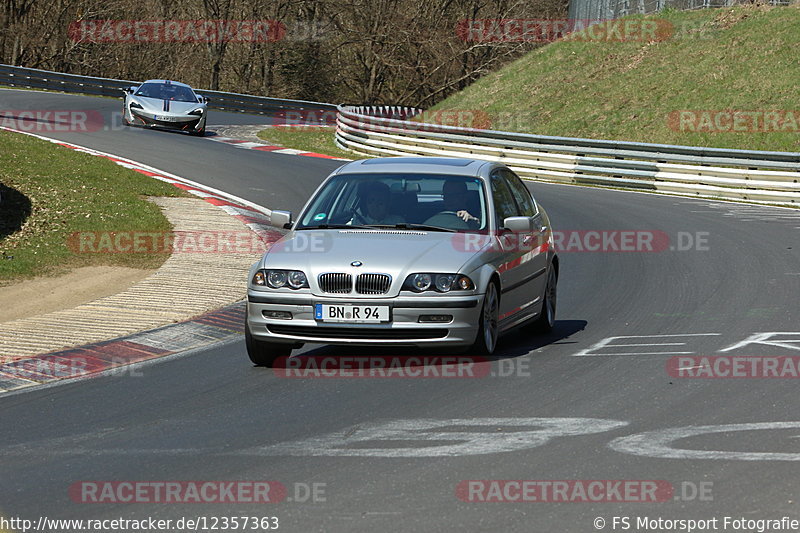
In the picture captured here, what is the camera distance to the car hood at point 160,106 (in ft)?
104

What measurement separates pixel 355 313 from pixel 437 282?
0.64 metres

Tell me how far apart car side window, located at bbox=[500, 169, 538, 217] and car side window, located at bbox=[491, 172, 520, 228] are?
152mm

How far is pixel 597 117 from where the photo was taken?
38.8 meters

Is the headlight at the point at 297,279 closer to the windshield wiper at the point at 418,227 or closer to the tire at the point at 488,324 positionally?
the windshield wiper at the point at 418,227

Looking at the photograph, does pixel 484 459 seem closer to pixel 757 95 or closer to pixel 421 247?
pixel 421 247

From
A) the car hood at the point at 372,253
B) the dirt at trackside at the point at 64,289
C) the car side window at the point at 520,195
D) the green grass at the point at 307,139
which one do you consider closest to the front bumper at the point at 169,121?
the green grass at the point at 307,139

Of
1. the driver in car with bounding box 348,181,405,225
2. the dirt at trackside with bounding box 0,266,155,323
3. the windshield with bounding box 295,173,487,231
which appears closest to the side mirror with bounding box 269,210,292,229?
the windshield with bounding box 295,173,487,231

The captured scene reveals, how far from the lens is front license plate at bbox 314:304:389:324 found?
8828mm

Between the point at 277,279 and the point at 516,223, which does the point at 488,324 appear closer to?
the point at 516,223

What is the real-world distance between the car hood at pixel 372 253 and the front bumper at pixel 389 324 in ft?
0.49

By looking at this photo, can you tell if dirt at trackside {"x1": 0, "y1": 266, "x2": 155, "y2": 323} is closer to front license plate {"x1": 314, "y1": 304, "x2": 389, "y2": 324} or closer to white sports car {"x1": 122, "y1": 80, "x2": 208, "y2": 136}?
front license plate {"x1": 314, "y1": 304, "x2": 389, "y2": 324}

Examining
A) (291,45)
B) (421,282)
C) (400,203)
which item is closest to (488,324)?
(421,282)

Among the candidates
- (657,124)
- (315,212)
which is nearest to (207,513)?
(315,212)

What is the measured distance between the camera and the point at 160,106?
104 feet
